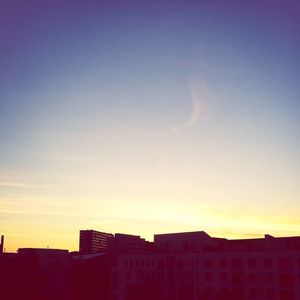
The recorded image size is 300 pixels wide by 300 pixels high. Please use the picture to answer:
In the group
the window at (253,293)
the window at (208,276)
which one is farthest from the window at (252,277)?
the window at (208,276)

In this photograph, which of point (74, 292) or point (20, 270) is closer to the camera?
point (20, 270)

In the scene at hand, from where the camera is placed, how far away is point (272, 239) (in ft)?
344

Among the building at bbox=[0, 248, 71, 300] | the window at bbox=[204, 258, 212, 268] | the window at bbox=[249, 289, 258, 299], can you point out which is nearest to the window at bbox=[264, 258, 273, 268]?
the window at bbox=[249, 289, 258, 299]

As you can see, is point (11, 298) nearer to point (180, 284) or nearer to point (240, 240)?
point (180, 284)

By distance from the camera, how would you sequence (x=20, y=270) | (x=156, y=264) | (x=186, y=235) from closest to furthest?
1. (x=20, y=270)
2. (x=156, y=264)
3. (x=186, y=235)

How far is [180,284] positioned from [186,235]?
24120 millimetres

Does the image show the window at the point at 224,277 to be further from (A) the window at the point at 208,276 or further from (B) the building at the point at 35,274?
(B) the building at the point at 35,274

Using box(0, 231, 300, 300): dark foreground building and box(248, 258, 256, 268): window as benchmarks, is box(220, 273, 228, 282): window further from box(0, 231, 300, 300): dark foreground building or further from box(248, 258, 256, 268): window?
box(248, 258, 256, 268): window

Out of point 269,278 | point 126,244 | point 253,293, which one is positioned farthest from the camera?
point 126,244

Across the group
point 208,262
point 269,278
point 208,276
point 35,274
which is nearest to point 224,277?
point 208,276

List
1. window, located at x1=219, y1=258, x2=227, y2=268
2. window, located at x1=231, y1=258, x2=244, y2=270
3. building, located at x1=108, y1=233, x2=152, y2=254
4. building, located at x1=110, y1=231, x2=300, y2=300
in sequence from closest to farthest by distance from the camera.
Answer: building, located at x1=110, y1=231, x2=300, y2=300 → window, located at x1=231, y1=258, x2=244, y2=270 → window, located at x1=219, y1=258, x2=227, y2=268 → building, located at x1=108, y1=233, x2=152, y2=254

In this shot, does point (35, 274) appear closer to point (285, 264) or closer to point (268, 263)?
point (268, 263)

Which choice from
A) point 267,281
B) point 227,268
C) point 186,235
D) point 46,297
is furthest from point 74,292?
point 267,281

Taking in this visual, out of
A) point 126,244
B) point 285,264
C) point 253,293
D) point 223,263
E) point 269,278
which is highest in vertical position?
point 126,244
